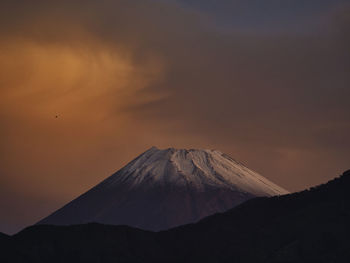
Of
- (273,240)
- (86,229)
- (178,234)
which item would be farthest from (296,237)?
(86,229)

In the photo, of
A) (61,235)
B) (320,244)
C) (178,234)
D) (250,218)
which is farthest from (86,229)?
(320,244)

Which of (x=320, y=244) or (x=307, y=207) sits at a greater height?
(x=307, y=207)

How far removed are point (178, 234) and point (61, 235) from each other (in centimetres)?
2412

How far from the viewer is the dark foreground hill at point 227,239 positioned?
123250 millimetres

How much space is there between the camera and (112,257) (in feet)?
420

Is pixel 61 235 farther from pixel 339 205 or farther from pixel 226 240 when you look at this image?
pixel 339 205

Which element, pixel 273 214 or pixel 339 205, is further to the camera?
pixel 273 214

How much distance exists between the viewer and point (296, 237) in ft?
415

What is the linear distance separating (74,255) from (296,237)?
3667cm

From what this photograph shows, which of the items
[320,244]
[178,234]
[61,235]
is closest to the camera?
[320,244]

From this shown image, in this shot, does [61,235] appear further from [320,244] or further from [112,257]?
[320,244]

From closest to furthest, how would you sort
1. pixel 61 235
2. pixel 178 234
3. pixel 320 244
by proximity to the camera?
pixel 320 244, pixel 61 235, pixel 178 234

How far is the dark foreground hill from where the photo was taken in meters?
123

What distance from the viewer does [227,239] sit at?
136 metres
